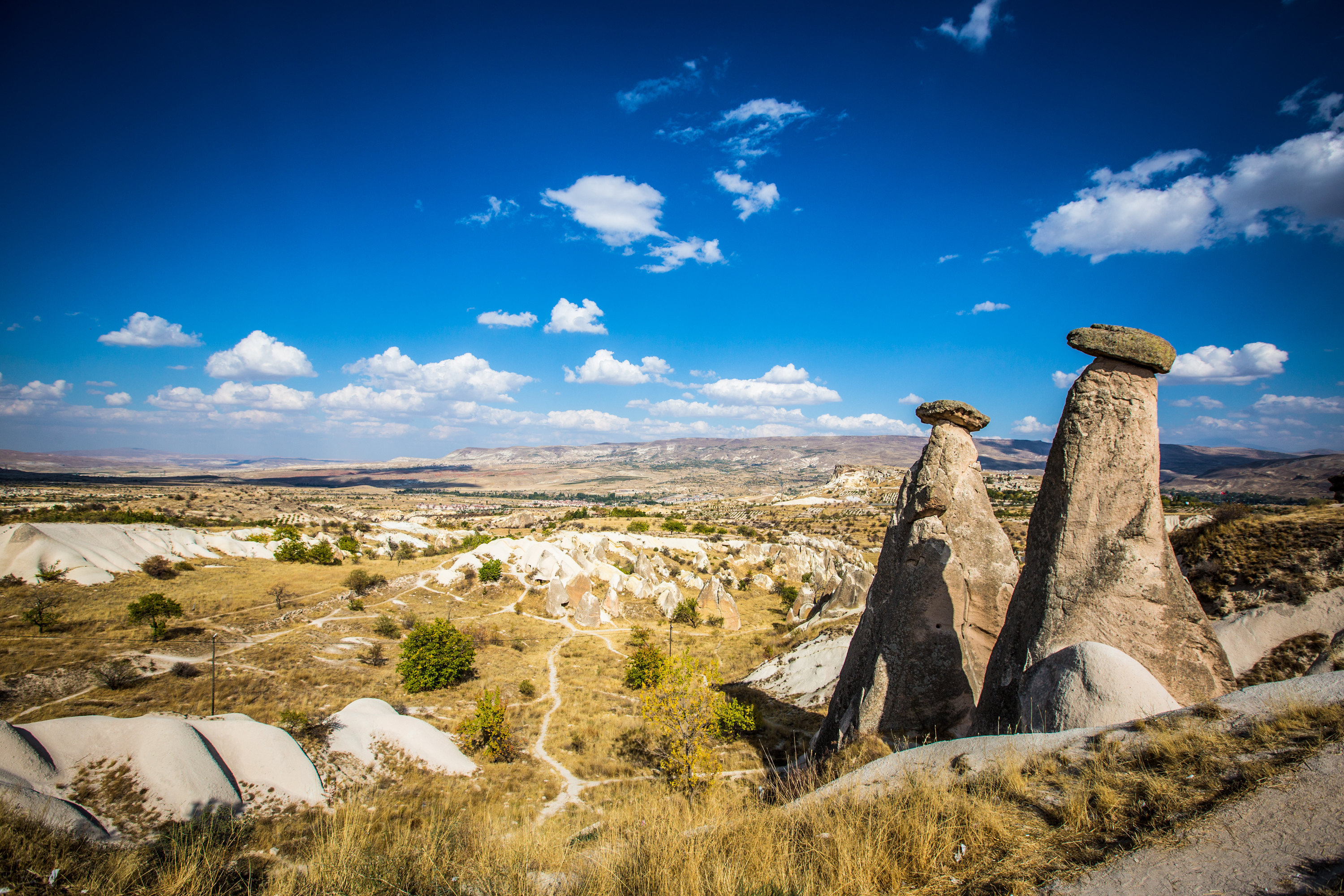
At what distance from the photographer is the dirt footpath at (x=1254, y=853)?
3.45 metres

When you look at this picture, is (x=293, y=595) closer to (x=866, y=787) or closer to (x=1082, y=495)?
(x=866, y=787)

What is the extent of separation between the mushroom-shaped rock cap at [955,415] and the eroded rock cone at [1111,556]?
251 centimetres

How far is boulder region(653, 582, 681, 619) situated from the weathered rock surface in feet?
94.8

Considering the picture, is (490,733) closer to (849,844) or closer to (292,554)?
(849,844)

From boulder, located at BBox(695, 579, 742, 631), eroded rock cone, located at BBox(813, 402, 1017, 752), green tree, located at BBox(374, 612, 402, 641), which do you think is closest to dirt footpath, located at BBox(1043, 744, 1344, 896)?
eroded rock cone, located at BBox(813, 402, 1017, 752)

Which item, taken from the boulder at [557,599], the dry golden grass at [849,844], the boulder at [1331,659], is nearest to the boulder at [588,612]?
the boulder at [557,599]

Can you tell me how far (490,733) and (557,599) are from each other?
1899 centimetres

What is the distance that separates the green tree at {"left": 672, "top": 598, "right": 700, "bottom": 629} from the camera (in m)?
33.6

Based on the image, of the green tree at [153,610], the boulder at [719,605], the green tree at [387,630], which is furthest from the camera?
the boulder at [719,605]

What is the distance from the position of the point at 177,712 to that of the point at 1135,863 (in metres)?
22.3

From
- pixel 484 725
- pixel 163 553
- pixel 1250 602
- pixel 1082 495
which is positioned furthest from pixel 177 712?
pixel 163 553

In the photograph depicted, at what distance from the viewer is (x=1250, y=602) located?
34.6ft

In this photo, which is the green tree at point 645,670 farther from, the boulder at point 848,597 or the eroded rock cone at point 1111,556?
the eroded rock cone at point 1111,556

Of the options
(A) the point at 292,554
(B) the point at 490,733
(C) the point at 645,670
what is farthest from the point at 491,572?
(B) the point at 490,733
